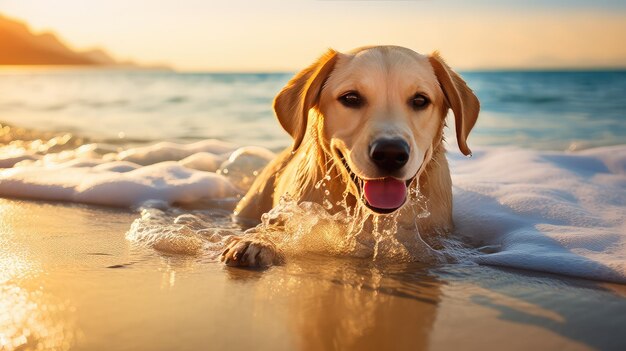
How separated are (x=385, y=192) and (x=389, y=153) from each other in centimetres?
34

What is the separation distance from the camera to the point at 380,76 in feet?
13.5

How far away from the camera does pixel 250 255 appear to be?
4039 mm

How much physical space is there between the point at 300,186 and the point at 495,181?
2569 mm

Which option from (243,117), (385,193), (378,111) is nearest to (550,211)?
(385,193)

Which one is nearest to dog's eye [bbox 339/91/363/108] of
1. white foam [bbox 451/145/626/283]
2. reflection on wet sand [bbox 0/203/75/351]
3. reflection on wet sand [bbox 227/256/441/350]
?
reflection on wet sand [bbox 227/256/441/350]

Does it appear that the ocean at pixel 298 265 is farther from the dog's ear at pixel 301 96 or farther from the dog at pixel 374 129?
the dog's ear at pixel 301 96

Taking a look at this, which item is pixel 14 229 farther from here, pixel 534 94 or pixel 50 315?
pixel 534 94

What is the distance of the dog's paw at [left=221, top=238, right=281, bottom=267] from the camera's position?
402cm

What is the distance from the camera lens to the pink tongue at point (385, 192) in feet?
13.2

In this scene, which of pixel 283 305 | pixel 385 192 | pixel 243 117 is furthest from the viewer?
pixel 243 117

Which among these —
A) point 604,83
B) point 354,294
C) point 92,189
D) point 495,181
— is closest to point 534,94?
point 604,83

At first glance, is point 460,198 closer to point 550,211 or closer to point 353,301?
point 550,211

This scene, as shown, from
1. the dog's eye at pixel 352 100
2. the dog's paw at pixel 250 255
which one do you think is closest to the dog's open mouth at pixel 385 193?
the dog's eye at pixel 352 100

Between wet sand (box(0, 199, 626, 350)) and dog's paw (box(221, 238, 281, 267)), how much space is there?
0.08 meters
